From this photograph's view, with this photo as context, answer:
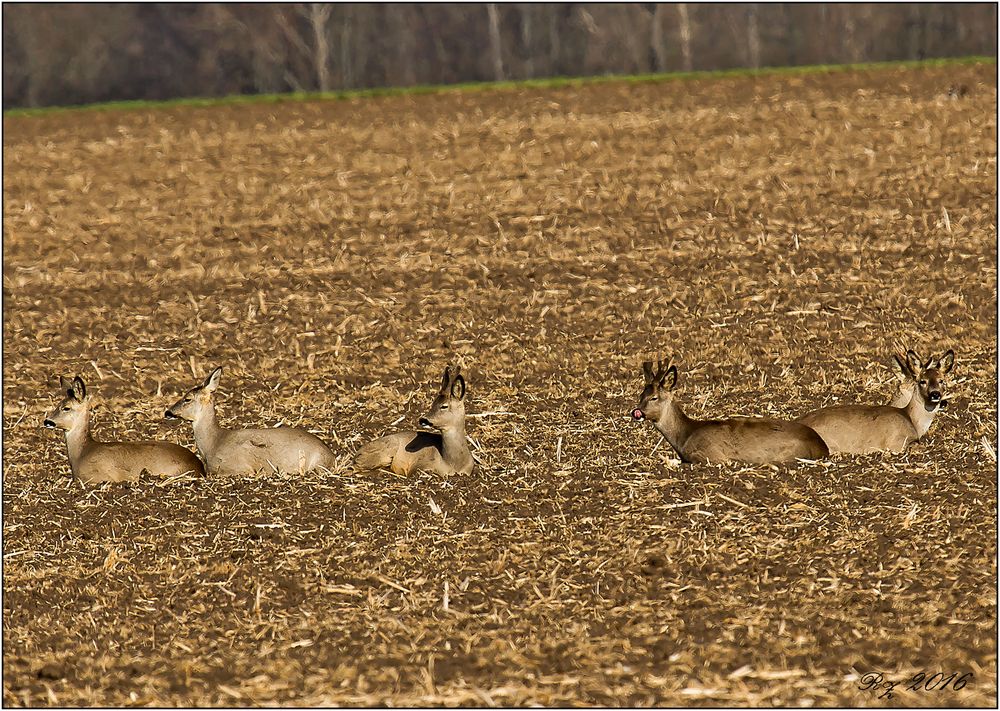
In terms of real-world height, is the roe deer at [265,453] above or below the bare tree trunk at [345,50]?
below

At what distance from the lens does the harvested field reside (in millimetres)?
8531

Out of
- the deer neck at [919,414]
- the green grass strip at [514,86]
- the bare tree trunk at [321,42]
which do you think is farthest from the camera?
the bare tree trunk at [321,42]

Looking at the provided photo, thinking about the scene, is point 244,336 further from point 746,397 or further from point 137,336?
point 746,397

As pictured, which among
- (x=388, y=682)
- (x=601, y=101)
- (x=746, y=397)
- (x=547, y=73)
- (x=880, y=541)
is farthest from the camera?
(x=547, y=73)

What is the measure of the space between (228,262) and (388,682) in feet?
44.8

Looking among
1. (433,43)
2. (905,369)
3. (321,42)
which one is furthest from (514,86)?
(433,43)

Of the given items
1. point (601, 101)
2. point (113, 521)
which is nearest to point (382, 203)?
point (601, 101)

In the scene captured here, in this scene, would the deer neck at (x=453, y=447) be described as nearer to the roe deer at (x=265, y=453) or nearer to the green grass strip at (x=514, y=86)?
the roe deer at (x=265, y=453)

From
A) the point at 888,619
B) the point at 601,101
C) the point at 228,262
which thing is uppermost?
the point at 601,101

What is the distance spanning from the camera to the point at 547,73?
53.0 m

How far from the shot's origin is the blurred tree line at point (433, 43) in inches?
2093

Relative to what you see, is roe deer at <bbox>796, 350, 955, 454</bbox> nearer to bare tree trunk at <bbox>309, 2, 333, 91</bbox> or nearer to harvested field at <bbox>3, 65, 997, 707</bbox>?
harvested field at <bbox>3, 65, 997, 707</bbox>
